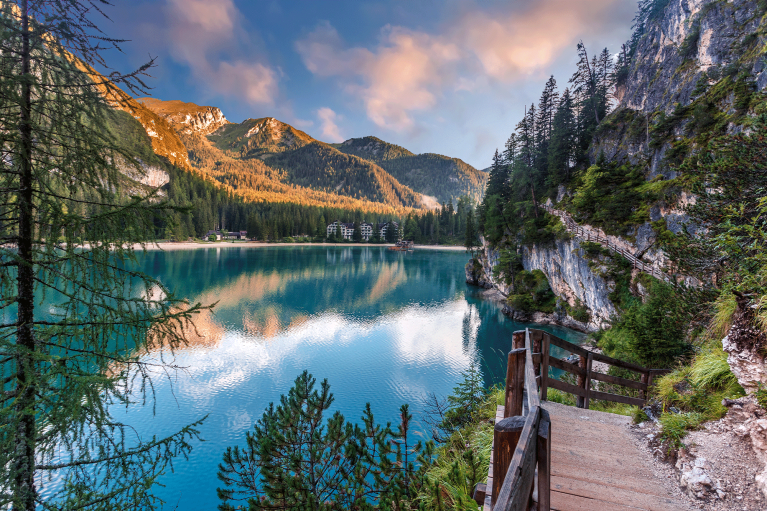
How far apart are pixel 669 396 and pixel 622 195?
18898 mm

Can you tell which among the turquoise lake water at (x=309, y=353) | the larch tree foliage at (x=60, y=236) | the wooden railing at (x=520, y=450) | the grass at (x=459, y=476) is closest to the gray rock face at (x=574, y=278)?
the turquoise lake water at (x=309, y=353)

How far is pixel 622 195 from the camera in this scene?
1986cm

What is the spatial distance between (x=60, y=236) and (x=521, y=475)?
4839 millimetres

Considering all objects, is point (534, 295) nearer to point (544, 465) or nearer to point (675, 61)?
point (675, 61)

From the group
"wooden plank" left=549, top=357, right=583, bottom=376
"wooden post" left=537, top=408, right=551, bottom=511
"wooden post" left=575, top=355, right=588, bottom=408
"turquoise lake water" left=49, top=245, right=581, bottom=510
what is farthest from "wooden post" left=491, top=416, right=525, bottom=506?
"wooden post" left=575, top=355, right=588, bottom=408

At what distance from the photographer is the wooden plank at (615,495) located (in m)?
3.19

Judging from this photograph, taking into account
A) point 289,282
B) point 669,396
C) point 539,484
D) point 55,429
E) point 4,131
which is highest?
point 4,131

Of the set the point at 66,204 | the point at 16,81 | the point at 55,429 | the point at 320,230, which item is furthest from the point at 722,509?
the point at 320,230

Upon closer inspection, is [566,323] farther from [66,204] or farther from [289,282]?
[289,282]

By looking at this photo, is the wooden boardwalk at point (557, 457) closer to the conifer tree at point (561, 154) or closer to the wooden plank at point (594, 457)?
the wooden plank at point (594, 457)

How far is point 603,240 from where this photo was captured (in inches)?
811

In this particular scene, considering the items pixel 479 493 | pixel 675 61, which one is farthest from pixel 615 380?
pixel 675 61

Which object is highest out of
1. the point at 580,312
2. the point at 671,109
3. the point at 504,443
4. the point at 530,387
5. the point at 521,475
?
the point at 671,109

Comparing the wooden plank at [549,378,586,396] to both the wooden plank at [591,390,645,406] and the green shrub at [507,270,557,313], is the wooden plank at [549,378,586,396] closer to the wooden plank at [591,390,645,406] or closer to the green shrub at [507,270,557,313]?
the wooden plank at [591,390,645,406]
